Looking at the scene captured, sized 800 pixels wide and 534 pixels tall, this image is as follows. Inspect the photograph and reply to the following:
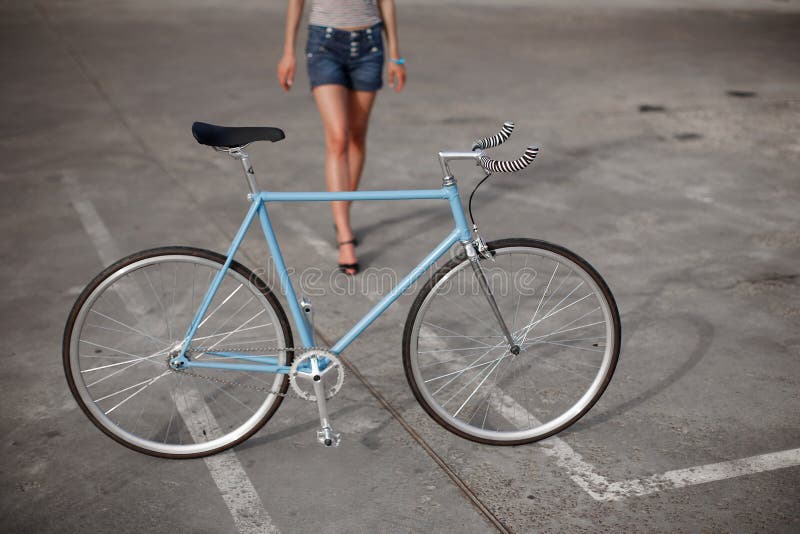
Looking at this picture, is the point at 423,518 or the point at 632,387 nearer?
the point at 423,518

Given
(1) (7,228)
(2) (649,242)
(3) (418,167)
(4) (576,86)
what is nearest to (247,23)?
(4) (576,86)

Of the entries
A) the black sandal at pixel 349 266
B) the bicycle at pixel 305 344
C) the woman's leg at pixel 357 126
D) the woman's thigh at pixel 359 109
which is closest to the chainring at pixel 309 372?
the bicycle at pixel 305 344

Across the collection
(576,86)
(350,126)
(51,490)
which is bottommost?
(576,86)

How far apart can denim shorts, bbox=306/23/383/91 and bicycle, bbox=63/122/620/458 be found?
4.33 feet

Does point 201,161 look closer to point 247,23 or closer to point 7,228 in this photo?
point 7,228

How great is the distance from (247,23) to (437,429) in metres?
9.58

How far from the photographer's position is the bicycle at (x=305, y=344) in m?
3.10

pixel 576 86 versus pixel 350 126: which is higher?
pixel 350 126

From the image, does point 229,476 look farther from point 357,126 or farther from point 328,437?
point 357,126

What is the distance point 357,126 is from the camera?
498cm

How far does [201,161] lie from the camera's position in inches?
264

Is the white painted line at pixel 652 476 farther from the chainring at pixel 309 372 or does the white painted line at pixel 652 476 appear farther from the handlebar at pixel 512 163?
the handlebar at pixel 512 163

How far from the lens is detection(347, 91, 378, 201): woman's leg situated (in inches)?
191

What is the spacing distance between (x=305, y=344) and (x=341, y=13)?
7.29 ft
